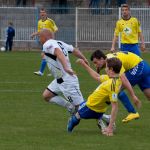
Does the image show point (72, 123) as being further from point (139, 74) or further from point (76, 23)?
point (76, 23)

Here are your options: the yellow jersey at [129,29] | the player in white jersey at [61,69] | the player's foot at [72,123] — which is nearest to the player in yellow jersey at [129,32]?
the yellow jersey at [129,29]

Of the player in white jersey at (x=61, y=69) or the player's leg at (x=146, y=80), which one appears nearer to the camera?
the player in white jersey at (x=61, y=69)

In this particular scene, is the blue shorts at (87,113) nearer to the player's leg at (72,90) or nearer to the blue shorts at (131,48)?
the player's leg at (72,90)

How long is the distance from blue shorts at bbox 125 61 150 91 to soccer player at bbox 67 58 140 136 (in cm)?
105

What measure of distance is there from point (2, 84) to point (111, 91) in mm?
8891

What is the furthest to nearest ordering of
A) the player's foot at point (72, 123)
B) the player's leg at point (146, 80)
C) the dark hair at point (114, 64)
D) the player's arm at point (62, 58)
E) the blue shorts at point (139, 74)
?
the player's leg at point (146, 80) < the blue shorts at point (139, 74) < the player's arm at point (62, 58) < the player's foot at point (72, 123) < the dark hair at point (114, 64)

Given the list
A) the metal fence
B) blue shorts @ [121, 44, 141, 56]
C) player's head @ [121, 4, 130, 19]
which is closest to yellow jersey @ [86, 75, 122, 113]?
player's head @ [121, 4, 130, 19]

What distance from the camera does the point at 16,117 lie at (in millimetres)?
13531

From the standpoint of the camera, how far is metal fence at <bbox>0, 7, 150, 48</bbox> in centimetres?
4109

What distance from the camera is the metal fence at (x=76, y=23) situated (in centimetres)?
4109

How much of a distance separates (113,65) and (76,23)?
30.3 meters

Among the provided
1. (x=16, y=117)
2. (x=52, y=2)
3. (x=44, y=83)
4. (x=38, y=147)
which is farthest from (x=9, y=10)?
(x=38, y=147)

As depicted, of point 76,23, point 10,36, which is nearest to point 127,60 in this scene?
point 10,36

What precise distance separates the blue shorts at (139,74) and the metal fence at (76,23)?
27.7m
